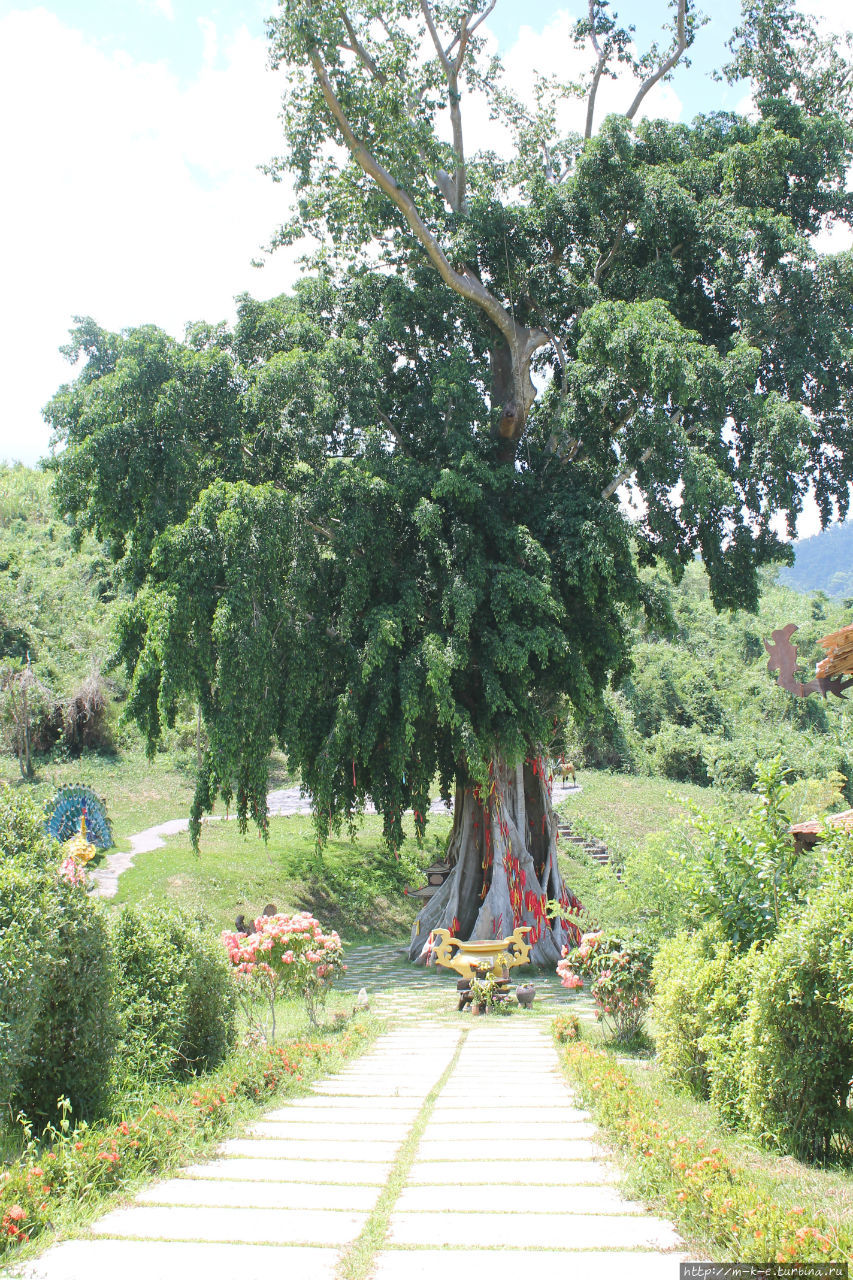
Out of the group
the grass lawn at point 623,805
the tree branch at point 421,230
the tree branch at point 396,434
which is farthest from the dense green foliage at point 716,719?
the tree branch at point 421,230

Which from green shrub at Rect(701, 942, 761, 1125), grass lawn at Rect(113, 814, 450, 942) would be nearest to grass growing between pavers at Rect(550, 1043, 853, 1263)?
green shrub at Rect(701, 942, 761, 1125)

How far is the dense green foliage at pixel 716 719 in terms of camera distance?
26000 millimetres

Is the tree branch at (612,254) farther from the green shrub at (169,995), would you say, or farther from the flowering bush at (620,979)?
the green shrub at (169,995)

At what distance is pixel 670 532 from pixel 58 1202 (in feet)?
35.2

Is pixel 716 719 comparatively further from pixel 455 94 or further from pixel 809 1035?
pixel 809 1035

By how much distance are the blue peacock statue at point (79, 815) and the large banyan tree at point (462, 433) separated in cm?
514

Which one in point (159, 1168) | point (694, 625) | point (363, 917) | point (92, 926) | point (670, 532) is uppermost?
point (694, 625)

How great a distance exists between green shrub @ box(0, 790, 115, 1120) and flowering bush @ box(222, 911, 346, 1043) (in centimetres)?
212

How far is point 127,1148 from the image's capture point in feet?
11.5

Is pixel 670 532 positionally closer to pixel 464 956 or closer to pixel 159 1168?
pixel 464 956

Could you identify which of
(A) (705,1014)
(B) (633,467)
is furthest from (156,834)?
(A) (705,1014)

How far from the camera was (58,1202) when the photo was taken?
3.10 m

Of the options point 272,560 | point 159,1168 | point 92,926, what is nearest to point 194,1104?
point 159,1168

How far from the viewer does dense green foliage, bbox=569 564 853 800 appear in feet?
85.3
